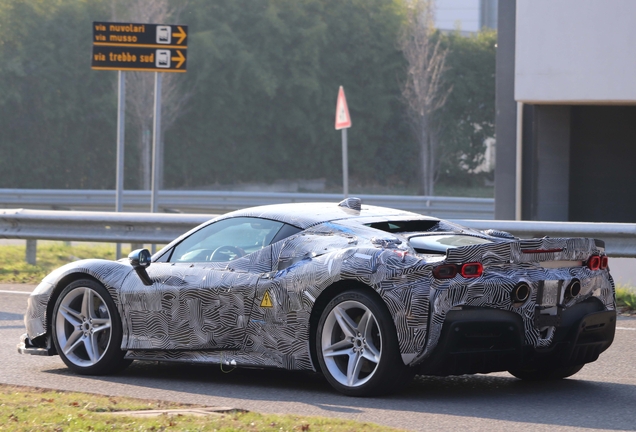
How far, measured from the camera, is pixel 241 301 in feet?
21.4

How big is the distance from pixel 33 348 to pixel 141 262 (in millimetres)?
1193

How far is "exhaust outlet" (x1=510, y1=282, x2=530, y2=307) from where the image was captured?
5891mm

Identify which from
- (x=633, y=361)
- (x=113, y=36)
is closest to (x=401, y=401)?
(x=633, y=361)

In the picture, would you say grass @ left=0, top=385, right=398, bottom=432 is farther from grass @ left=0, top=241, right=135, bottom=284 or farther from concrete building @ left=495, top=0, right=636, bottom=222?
concrete building @ left=495, top=0, right=636, bottom=222

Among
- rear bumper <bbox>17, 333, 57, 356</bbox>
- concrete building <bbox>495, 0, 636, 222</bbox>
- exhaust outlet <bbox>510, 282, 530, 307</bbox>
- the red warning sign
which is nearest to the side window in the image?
rear bumper <bbox>17, 333, 57, 356</bbox>

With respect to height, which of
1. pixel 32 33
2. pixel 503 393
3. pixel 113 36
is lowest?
pixel 503 393

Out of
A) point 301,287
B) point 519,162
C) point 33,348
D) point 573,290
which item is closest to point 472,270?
point 573,290

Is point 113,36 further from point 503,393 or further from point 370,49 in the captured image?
point 370,49

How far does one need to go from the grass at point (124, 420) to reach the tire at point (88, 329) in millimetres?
1172

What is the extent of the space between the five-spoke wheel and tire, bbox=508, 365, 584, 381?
2712 mm

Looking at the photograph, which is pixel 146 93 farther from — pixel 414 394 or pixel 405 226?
pixel 414 394

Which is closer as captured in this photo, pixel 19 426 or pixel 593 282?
pixel 19 426

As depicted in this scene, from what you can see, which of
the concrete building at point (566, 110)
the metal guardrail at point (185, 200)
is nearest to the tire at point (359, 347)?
the concrete building at point (566, 110)

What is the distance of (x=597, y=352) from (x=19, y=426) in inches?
138
